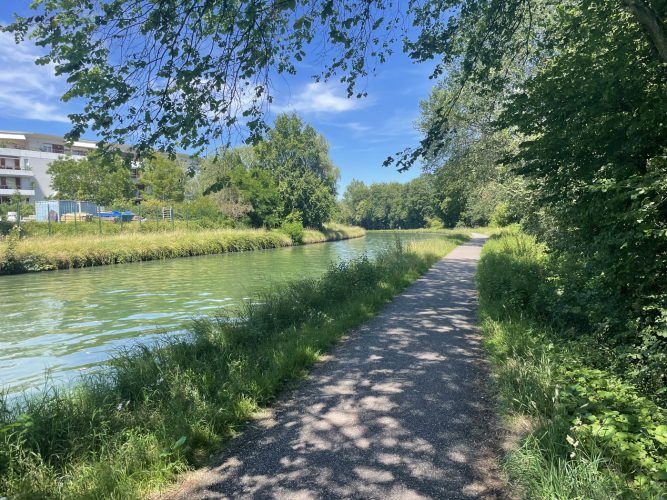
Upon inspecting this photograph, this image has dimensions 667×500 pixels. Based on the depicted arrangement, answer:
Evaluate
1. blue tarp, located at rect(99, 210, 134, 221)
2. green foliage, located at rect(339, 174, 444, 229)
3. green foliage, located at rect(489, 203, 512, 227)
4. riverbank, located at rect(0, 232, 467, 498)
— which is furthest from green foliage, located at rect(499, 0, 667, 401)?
green foliage, located at rect(339, 174, 444, 229)

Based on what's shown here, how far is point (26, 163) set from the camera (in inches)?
2702

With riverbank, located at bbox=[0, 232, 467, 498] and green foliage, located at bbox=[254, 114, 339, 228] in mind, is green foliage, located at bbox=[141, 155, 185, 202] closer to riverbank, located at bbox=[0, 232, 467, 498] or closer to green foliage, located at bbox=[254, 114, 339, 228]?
green foliage, located at bbox=[254, 114, 339, 228]

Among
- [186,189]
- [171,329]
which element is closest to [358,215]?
[186,189]

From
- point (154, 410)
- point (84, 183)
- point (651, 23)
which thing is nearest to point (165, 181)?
point (84, 183)

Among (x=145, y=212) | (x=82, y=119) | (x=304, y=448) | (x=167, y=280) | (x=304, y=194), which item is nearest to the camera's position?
(x=304, y=448)

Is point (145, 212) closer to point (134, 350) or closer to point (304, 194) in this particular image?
point (304, 194)

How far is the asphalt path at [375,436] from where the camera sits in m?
3.18

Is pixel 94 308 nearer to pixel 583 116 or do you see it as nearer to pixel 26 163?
pixel 583 116

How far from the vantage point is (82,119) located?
4.30 meters

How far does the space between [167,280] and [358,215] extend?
115 metres

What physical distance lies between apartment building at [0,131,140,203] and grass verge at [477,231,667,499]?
71957 millimetres

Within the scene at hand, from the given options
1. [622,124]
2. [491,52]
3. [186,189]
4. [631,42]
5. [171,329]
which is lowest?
[171,329]

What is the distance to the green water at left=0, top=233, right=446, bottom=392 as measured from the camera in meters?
7.99

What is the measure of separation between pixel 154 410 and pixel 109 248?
24356 mm
